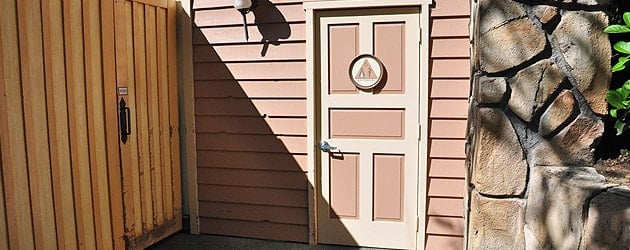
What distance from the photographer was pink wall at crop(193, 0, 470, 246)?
3.44m

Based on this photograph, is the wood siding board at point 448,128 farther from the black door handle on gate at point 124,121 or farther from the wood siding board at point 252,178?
the black door handle on gate at point 124,121

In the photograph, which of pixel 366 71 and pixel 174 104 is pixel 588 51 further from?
pixel 174 104

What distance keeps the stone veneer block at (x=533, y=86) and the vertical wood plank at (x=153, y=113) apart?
2.63 meters

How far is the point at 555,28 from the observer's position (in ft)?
6.33

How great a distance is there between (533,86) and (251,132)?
7.72 ft

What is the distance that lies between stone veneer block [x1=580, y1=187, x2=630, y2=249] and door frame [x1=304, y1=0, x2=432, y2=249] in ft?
5.99

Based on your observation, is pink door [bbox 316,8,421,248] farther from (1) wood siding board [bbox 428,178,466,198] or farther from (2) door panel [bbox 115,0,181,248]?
(2) door panel [bbox 115,0,181,248]

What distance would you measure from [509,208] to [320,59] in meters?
1.95

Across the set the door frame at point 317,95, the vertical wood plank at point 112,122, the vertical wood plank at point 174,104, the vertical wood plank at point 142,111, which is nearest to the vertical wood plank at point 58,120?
the vertical wood plank at point 112,122

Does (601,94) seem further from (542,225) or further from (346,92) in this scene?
(346,92)

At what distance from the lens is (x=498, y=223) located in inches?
80.7

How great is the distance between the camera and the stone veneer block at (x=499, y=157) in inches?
78.5

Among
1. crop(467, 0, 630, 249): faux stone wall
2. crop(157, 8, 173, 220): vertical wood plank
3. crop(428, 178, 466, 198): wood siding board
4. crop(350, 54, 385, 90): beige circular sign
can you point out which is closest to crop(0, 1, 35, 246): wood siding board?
crop(157, 8, 173, 220): vertical wood plank

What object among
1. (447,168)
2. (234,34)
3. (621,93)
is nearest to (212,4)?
(234,34)
